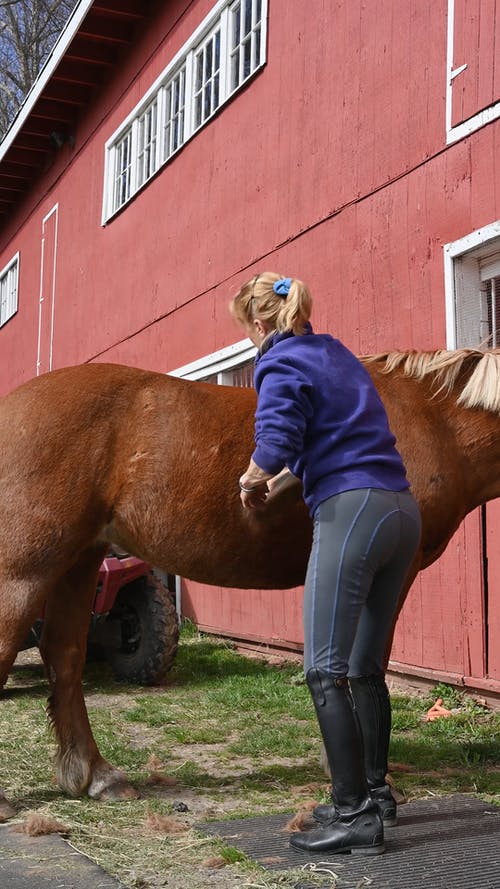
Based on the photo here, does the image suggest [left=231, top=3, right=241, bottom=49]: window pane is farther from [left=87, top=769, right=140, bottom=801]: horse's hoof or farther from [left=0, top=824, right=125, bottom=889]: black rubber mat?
[left=0, top=824, right=125, bottom=889]: black rubber mat

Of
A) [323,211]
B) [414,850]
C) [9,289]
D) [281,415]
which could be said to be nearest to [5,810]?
[414,850]

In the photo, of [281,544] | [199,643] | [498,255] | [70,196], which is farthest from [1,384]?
[281,544]

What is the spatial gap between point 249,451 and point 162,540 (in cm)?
55

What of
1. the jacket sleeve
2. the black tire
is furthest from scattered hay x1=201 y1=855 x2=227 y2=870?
the black tire

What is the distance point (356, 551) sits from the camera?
3107 millimetres

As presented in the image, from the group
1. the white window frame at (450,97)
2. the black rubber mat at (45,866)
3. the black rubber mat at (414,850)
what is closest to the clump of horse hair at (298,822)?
the black rubber mat at (414,850)

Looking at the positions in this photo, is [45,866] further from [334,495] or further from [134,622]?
[134,622]

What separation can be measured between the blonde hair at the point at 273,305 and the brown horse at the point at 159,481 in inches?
27.4

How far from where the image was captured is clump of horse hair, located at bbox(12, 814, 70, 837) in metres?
3.51

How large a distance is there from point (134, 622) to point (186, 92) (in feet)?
23.1

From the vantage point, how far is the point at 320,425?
3174 millimetres

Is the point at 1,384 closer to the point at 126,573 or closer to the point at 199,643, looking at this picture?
the point at 199,643

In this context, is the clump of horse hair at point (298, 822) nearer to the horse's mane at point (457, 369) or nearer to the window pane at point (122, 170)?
the horse's mane at point (457, 369)

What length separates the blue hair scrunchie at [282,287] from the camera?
10.8 feet
